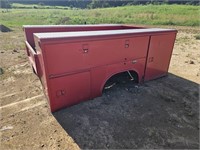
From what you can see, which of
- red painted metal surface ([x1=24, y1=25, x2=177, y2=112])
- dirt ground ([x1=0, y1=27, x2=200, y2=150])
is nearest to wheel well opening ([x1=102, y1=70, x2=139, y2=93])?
dirt ground ([x1=0, y1=27, x2=200, y2=150])

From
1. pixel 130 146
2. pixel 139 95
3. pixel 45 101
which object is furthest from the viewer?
pixel 139 95

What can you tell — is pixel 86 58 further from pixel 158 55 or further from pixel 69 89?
pixel 158 55

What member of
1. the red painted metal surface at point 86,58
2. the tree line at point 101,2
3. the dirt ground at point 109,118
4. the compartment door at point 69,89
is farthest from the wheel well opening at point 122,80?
the tree line at point 101,2

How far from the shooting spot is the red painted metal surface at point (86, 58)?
3.12 meters

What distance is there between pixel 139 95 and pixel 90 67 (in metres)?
1.60

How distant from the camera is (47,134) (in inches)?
120

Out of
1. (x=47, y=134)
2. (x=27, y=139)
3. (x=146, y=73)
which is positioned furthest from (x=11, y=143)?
(x=146, y=73)

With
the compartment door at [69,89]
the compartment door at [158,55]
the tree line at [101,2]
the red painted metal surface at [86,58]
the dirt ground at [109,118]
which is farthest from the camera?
the tree line at [101,2]

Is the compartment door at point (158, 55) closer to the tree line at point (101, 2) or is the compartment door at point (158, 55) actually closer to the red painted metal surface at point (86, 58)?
the red painted metal surface at point (86, 58)

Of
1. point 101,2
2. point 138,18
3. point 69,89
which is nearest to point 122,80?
point 69,89

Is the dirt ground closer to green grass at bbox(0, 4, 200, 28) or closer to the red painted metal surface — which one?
the red painted metal surface

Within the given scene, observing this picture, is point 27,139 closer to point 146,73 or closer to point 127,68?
point 127,68

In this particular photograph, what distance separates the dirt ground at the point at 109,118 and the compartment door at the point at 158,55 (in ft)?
1.00

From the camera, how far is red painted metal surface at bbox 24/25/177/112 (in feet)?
10.2
